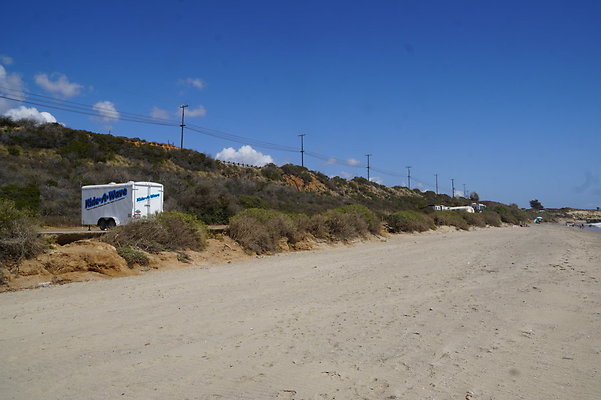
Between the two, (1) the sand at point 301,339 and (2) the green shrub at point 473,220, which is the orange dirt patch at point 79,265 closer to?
(1) the sand at point 301,339

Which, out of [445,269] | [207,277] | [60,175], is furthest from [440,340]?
[60,175]

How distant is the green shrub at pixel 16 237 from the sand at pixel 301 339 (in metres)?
1.44

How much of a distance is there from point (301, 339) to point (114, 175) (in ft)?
107

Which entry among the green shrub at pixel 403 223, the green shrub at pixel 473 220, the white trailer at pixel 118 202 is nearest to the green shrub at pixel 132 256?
the white trailer at pixel 118 202

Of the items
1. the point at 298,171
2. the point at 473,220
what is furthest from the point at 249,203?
the point at 298,171

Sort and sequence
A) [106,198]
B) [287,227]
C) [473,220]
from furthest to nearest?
[473,220] → [106,198] → [287,227]

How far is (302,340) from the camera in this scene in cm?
707

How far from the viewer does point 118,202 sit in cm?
2219

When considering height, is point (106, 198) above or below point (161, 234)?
above

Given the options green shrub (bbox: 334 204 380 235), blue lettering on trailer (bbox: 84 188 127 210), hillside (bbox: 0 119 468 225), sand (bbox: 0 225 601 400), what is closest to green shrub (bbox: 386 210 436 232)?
hillside (bbox: 0 119 468 225)

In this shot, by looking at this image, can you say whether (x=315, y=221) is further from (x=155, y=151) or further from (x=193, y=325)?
(x=155, y=151)

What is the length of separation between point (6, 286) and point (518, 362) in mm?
9988

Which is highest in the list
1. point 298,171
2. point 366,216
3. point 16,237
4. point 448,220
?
point 298,171

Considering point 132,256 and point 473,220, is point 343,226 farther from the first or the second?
point 473,220
